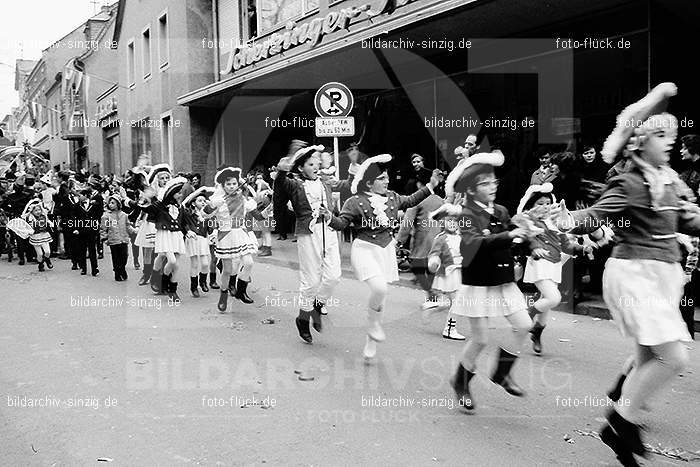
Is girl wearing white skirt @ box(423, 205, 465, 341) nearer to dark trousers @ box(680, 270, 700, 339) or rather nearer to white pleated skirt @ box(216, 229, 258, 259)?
dark trousers @ box(680, 270, 700, 339)

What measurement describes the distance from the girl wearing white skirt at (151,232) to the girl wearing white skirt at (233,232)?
1556mm

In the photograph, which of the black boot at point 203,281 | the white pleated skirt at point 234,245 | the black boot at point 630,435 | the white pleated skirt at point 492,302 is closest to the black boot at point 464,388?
the white pleated skirt at point 492,302

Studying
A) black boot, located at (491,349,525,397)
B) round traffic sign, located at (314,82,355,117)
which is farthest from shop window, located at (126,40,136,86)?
black boot, located at (491,349,525,397)

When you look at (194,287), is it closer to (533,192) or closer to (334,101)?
(334,101)

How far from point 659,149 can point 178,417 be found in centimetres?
365

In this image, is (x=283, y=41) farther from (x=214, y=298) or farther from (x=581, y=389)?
(x=581, y=389)

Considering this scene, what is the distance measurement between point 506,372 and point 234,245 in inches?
213

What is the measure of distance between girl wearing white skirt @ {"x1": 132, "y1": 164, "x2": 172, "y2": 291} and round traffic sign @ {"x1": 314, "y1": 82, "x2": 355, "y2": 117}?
278 cm

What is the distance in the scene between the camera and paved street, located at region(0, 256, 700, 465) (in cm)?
446

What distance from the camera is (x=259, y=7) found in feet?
67.0

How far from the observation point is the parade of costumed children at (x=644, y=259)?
13.0 ft

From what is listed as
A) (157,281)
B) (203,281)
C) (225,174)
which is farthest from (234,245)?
(157,281)

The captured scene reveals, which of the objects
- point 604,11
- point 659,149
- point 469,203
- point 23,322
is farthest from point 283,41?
point 659,149

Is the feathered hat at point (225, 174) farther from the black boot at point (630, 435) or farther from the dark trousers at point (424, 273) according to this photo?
the black boot at point (630, 435)
